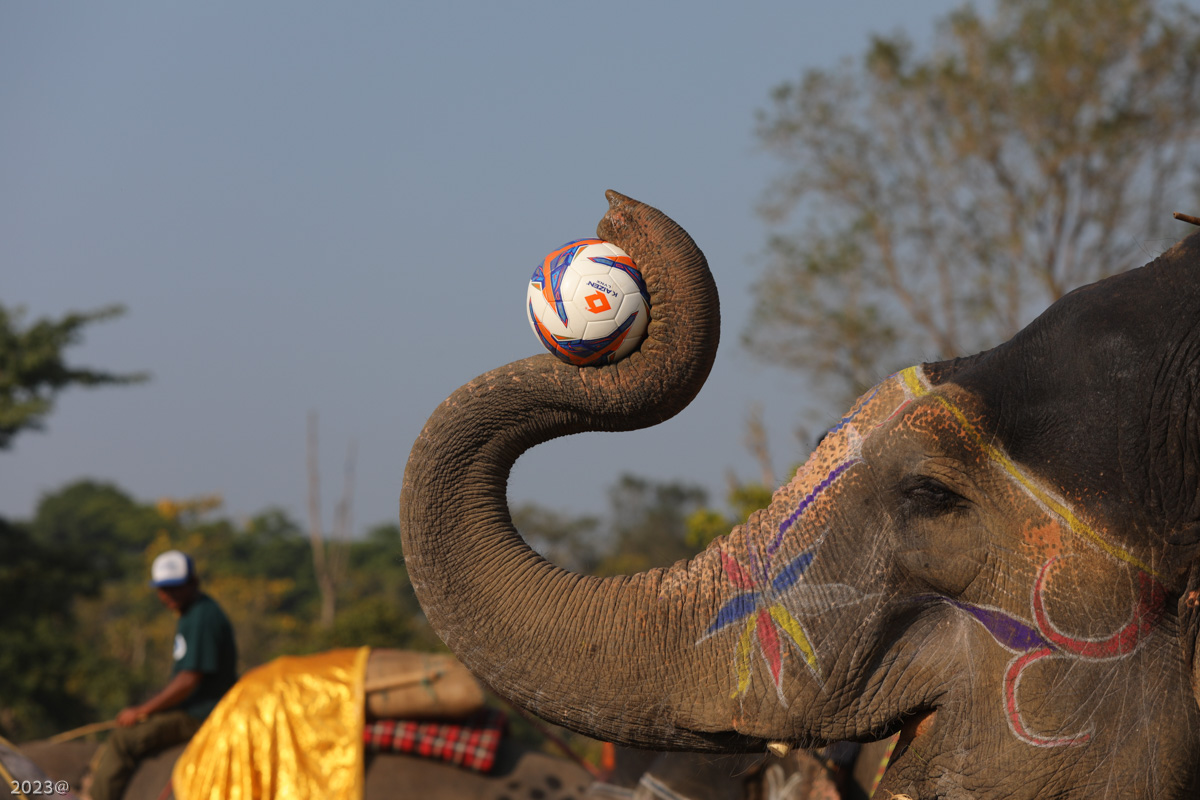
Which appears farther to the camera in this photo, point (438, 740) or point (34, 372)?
point (34, 372)

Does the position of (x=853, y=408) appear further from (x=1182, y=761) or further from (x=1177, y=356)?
(x=1182, y=761)

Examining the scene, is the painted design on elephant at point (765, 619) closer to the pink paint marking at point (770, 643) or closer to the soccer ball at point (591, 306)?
the pink paint marking at point (770, 643)

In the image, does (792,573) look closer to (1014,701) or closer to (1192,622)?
(1014,701)

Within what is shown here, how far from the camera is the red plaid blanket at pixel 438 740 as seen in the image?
17.1ft

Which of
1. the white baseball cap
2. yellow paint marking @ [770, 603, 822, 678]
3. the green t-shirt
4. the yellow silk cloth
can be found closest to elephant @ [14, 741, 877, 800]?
the yellow silk cloth

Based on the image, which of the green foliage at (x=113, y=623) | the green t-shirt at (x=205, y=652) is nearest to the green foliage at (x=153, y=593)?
the green foliage at (x=113, y=623)

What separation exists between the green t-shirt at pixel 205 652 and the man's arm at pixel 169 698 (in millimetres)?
47

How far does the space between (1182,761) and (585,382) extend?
1.19m

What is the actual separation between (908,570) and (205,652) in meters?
4.88

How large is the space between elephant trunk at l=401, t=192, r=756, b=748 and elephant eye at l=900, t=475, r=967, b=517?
1.29 feet

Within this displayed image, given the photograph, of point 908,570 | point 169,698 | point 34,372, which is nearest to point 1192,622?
point 908,570

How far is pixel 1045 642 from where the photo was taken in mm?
1946

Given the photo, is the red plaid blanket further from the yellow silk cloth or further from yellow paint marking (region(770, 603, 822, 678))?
yellow paint marking (region(770, 603, 822, 678))

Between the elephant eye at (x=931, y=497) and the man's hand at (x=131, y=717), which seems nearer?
the elephant eye at (x=931, y=497)
